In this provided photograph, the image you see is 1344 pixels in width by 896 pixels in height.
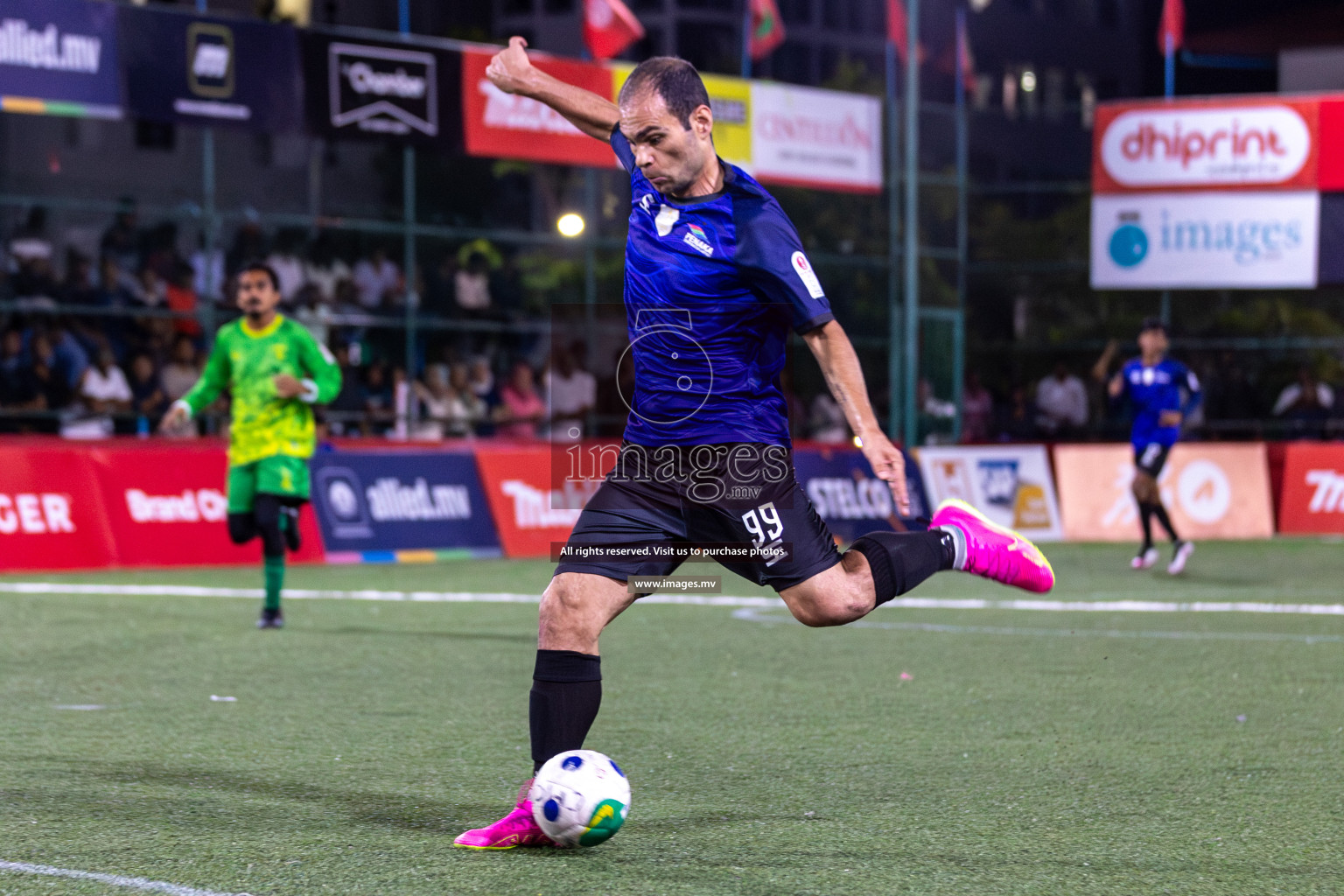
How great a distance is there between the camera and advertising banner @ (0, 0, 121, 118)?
1553 centimetres

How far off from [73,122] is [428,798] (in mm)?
24647

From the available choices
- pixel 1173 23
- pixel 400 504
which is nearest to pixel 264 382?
pixel 400 504

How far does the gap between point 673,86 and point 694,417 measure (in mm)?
939

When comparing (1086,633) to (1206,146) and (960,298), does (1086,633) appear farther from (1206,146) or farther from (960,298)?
(960,298)

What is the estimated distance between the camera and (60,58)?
15.9 metres

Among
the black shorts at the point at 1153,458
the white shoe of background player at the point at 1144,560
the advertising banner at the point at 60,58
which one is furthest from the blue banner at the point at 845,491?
the advertising banner at the point at 60,58

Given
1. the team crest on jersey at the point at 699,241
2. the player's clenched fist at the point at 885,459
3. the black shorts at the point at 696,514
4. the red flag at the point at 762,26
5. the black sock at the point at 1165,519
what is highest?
the red flag at the point at 762,26

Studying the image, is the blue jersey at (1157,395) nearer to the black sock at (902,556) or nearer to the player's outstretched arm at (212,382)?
the player's outstretched arm at (212,382)

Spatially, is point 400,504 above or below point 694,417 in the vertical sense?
below

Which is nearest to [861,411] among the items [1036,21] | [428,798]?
[428,798]

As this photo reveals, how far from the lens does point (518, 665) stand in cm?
889

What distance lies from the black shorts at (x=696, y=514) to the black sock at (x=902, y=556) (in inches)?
10.8

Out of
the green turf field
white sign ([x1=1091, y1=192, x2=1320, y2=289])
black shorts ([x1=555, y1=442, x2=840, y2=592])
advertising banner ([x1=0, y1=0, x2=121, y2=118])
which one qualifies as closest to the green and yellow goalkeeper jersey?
the green turf field

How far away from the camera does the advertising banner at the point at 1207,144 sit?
22.3 m
